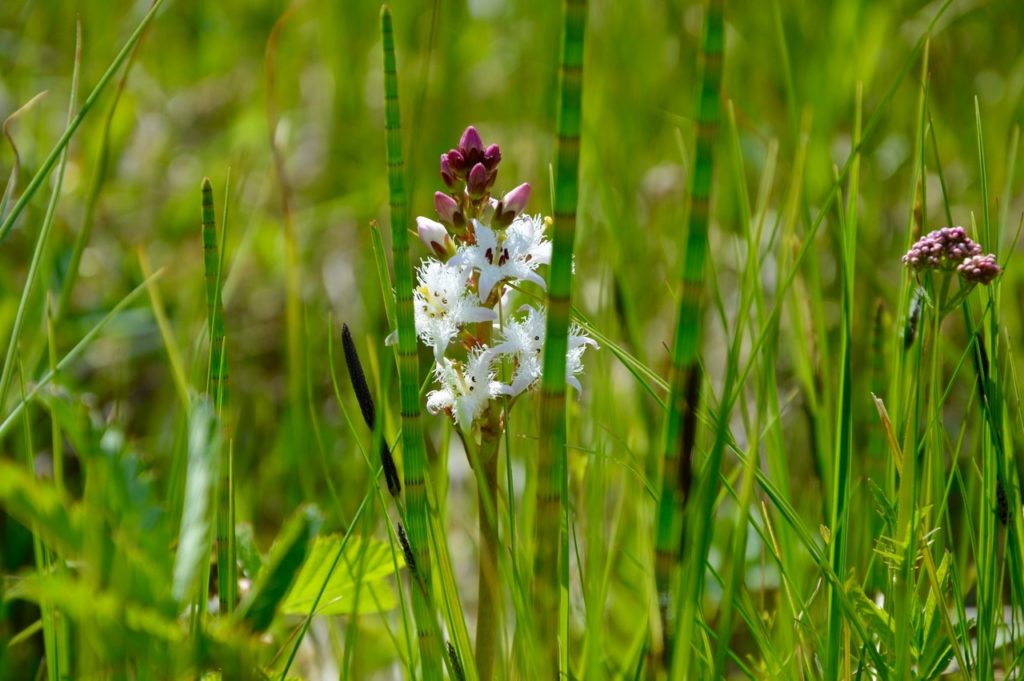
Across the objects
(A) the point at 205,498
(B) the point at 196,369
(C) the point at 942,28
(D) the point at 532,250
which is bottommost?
(A) the point at 205,498

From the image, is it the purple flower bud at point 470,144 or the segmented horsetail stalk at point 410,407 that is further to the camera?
the purple flower bud at point 470,144

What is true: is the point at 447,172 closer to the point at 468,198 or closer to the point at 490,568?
the point at 468,198

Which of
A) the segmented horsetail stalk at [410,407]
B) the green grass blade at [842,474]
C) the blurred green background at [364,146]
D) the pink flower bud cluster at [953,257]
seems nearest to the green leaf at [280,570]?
the segmented horsetail stalk at [410,407]

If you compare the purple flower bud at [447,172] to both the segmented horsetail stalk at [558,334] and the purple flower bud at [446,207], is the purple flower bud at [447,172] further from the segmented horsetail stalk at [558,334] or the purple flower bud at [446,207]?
the segmented horsetail stalk at [558,334]

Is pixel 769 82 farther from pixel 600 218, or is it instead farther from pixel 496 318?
pixel 496 318

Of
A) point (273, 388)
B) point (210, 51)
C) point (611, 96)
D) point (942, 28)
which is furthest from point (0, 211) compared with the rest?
point (942, 28)

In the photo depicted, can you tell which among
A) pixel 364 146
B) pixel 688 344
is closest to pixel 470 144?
pixel 688 344
